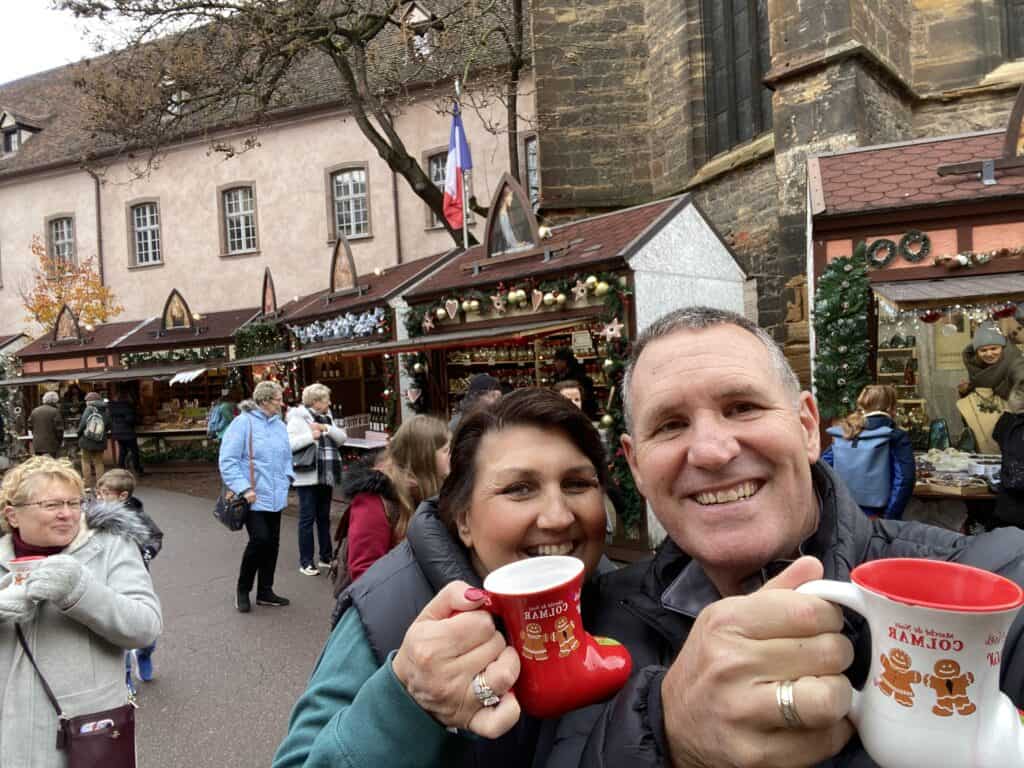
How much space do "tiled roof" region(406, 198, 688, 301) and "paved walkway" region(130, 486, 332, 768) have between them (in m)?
4.18

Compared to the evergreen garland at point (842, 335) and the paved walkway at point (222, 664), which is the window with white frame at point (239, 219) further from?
the evergreen garland at point (842, 335)

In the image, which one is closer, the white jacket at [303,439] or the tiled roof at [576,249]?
the white jacket at [303,439]

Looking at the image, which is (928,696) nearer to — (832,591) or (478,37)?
(832,591)

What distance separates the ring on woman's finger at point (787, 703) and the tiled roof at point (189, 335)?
17.5m

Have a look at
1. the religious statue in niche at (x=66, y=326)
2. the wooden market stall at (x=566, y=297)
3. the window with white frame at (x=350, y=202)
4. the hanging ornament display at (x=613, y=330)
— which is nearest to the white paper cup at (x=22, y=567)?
the wooden market stall at (x=566, y=297)

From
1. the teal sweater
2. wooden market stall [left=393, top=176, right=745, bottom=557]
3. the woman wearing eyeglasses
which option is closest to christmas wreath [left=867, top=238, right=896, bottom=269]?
wooden market stall [left=393, top=176, right=745, bottom=557]

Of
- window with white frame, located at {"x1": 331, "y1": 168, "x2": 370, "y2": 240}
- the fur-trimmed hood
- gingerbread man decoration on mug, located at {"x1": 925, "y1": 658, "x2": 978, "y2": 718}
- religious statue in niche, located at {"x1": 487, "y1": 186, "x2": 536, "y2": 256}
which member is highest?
window with white frame, located at {"x1": 331, "y1": 168, "x2": 370, "y2": 240}

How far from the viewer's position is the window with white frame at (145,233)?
Answer: 69.9ft

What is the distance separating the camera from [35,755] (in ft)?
6.90

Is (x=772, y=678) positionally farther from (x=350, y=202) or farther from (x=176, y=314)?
(x=350, y=202)

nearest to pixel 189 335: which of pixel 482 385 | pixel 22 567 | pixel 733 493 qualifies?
pixel 482 385

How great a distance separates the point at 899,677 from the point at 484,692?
49 cm

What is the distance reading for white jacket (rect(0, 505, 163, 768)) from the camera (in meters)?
2.12

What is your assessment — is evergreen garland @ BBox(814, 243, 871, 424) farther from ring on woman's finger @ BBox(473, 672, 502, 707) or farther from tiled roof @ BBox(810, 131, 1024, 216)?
ring on woman's finger @ BBox(473, 672, 502, 707)
